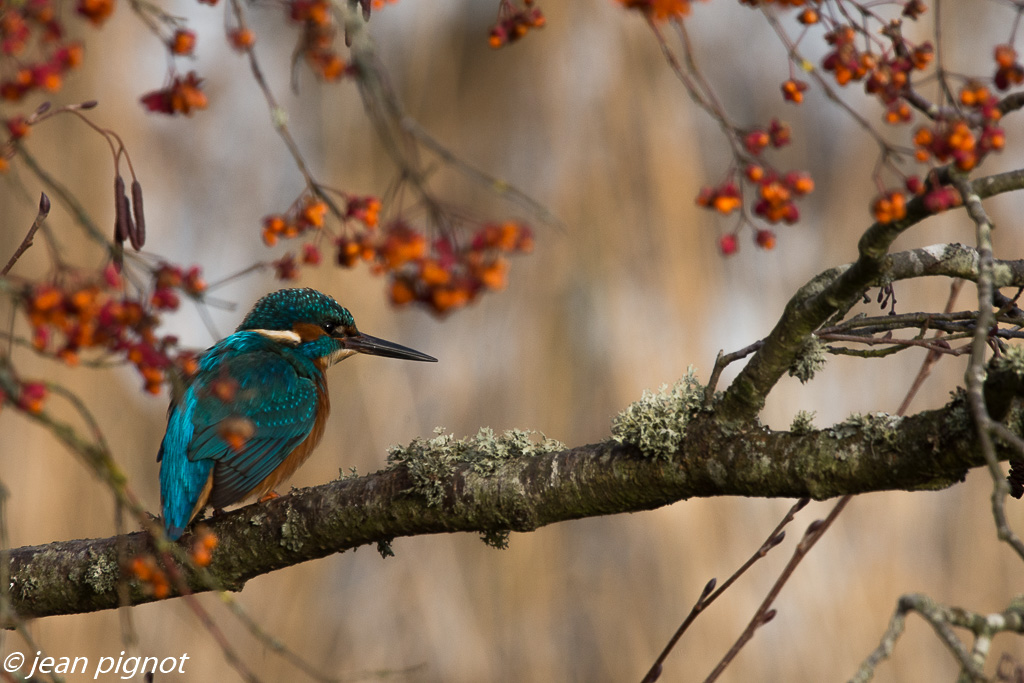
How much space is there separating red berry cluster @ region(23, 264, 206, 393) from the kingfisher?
1.24m

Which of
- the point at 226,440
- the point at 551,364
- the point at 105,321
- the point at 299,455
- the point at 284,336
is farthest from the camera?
the point at 551,364

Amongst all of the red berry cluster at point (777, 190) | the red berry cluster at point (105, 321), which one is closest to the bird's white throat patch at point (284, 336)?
the red berry cluster at point (105, 321)

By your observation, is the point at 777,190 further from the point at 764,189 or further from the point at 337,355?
the point at 337,355

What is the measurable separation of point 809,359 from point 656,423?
0.27 metres

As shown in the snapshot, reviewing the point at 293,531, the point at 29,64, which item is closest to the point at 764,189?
the point at 29,64

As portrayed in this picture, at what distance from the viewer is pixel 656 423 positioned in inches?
62.1

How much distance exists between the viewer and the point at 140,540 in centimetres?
202

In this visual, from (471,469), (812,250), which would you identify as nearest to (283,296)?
(471,469)

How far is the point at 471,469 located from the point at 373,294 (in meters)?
2.72

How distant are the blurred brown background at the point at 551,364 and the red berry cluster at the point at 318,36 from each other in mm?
3284

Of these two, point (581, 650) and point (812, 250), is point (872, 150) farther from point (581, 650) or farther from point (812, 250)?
point (581, 650)

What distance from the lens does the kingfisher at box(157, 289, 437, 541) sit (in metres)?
2.49

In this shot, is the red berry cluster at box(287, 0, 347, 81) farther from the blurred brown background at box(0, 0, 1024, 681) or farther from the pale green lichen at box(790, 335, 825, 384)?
the blurred brown background at box(0, 0, 1024, 681)

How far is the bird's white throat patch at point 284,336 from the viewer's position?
122 inches
